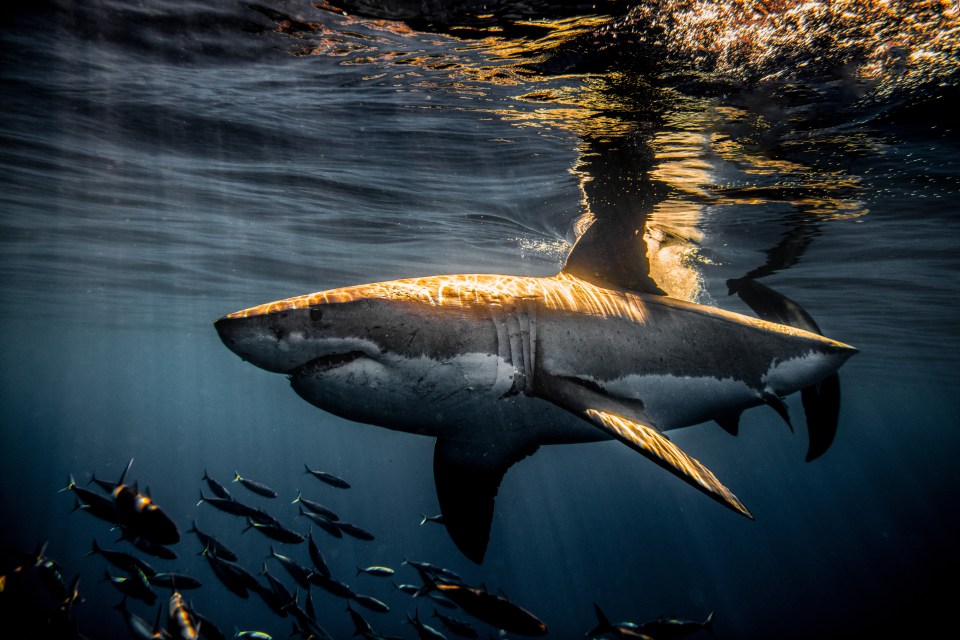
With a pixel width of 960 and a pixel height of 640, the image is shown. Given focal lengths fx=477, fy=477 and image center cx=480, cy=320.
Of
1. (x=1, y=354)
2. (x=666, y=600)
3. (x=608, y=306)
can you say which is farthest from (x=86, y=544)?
(x=608, y=306)

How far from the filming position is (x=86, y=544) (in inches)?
1865

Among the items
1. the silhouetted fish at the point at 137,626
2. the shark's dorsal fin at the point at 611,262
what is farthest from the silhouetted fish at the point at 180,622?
the shark's dorsal fin at the point at 611,262

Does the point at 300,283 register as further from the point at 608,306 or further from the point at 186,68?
the point at 608,306

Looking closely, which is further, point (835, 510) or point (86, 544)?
point (835, 510)

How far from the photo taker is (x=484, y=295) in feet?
11.1

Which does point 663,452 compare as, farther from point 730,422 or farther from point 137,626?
point 137,626

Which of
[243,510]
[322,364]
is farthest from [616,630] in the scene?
[322,364]

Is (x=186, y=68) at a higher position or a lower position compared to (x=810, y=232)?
higher

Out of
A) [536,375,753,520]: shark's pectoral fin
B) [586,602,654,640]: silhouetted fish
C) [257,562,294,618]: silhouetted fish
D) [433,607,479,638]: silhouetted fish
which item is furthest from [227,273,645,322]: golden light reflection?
[433,607,479,638]: silhouetted fish

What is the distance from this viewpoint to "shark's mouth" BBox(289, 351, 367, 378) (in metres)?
2.67

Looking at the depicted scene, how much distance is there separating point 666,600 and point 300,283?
36761 millimetres

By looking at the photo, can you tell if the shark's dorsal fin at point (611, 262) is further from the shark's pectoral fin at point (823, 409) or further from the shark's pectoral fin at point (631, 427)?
the shark's pectoral fin at point (823, 409)

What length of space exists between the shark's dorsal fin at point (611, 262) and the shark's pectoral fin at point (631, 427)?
1669 millimetres

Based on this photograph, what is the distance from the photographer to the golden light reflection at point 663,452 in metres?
2.42
